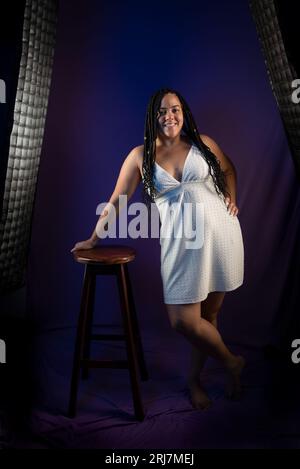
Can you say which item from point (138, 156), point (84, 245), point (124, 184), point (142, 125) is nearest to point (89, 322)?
point (84, 245)

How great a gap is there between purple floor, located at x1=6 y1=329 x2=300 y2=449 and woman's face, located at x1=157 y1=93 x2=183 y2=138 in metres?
1.26

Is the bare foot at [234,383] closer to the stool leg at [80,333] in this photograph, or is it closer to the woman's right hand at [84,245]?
the stool leg at [80,333]

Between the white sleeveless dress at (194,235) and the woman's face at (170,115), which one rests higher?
the woman's face at (170,115)

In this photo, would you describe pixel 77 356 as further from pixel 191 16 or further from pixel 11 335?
pixel 191 16

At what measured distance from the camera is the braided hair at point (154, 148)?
235 centimetres

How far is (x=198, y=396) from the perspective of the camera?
2.47 m

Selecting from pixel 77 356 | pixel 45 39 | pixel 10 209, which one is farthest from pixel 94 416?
pixel 45 39

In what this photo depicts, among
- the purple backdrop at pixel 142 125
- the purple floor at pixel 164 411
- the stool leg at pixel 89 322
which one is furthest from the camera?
the purple backdrop at pixel 142 125

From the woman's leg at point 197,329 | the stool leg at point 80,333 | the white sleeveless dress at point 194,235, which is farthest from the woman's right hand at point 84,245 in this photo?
the woman's leg at point 197,329

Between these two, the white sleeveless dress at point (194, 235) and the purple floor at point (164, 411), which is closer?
the purple floor at point (164, 411)

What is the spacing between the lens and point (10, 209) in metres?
2.22

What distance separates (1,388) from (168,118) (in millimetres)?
1544

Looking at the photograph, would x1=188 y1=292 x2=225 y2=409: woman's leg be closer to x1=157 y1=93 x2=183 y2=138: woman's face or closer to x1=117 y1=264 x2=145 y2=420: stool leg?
x1=117 y1=264 x2=145 y2=420: stool leg

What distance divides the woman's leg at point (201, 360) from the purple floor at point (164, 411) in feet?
0.16
